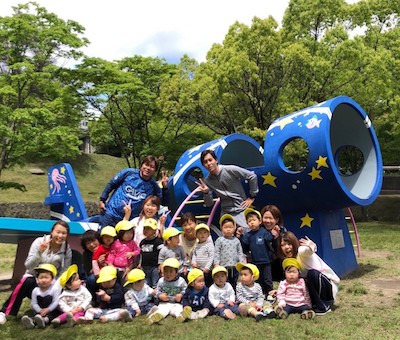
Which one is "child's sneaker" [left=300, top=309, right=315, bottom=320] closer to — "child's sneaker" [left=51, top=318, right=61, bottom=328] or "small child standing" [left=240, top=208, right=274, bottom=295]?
"small child standing" [left=240, top=208, right=274, bottom=295]

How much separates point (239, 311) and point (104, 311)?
148cm

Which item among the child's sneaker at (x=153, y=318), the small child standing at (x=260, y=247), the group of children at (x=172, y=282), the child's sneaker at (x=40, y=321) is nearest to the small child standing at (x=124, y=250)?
the group of children at (x=172, y=282)

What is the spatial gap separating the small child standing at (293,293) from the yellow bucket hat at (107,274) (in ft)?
6.01

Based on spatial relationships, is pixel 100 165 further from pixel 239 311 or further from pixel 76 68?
pixel 239 311

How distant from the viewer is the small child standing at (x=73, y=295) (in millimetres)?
4934

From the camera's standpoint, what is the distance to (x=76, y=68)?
19.3m

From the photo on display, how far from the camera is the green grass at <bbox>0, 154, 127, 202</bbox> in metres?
26.3

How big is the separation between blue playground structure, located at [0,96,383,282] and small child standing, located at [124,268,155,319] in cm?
228

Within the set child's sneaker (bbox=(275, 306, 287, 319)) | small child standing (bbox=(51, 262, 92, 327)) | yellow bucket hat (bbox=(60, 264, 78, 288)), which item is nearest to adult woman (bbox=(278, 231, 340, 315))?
child's sneaker (bbox=(275, 306, 287, 319))

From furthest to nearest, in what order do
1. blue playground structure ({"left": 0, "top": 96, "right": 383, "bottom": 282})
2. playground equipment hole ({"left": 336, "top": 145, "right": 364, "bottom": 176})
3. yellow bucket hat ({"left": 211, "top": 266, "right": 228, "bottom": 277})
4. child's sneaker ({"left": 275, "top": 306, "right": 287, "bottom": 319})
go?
1. playground equipment hole ({"left": 336, "top": 145, "right": 364, "bottom": 176})
2. blue playground structure ({"left": 0, "top": 96, "right": 383, "bottom": 282})
3. yellow bucket hat ({"left": 211, "top": 266, "right": 228, "bottom": 277})
4. child's sneaker ({"left": 275, "top": 306, "right": 287, "bottom": 319})

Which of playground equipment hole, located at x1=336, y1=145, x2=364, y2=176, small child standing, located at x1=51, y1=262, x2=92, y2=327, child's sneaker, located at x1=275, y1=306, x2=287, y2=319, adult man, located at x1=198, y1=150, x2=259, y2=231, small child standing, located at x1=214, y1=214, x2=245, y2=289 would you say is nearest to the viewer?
child's sneaker, located at x1=275, y1=306, x2=287, y2=319

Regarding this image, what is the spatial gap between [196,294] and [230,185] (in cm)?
187

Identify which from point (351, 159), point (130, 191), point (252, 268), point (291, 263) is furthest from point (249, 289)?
point (351, 159)

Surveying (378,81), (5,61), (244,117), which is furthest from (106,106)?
(378,81)
